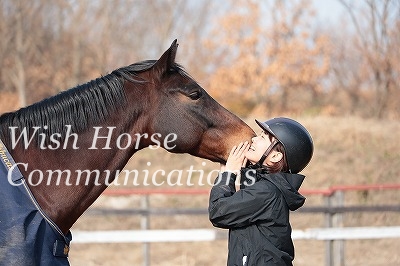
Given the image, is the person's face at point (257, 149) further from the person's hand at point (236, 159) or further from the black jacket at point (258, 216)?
the black jacket at point (258, 216)

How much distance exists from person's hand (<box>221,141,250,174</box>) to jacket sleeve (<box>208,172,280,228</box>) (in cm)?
16

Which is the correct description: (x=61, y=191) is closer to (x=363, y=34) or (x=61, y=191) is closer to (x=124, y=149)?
(x=124, y=149)

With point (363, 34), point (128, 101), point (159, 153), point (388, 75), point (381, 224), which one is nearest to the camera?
point (128, 101)

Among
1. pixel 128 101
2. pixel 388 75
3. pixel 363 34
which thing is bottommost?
pixel 128 101

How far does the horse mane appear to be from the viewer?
3090mm

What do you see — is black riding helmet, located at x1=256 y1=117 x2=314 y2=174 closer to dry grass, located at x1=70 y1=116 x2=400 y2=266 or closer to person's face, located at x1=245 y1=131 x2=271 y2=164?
person's face, located at x1=245 y1=131 x2=271 y2=164

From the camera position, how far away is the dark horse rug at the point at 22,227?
9.20 ft

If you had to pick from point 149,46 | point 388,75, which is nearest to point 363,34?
point 388,75

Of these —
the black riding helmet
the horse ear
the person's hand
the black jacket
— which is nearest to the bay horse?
the horse ear

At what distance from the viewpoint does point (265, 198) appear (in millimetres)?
2943

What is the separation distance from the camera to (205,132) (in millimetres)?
3305

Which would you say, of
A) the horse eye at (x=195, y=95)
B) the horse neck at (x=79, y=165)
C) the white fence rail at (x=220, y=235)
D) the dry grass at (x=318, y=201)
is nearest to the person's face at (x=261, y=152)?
the horse eye at (x=195, y=95)

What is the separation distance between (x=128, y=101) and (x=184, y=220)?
7366mm

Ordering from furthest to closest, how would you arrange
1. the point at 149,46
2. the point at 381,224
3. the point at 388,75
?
1. the point at 149,46
2. the point at 388,75
3. the point at 381,224
